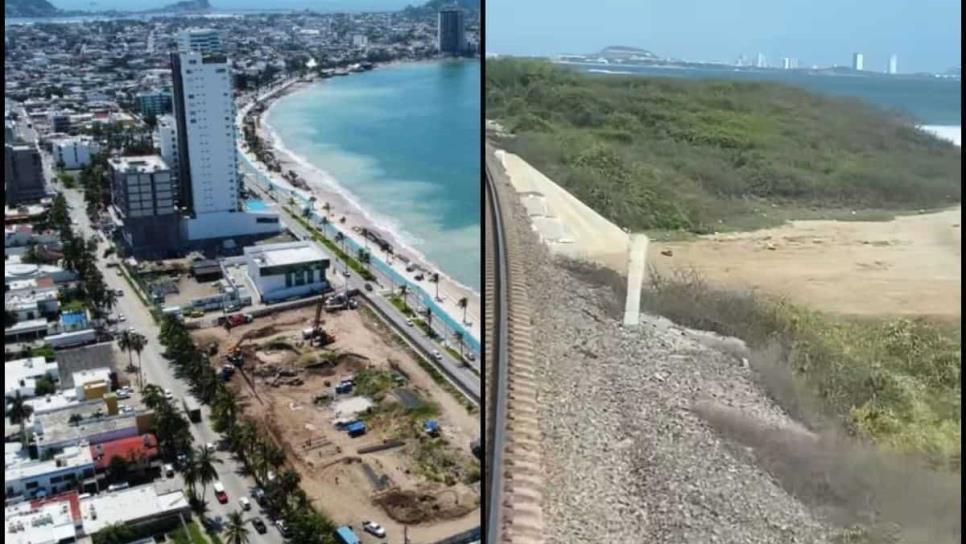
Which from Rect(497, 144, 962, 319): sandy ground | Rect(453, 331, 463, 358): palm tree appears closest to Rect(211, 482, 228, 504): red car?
Rect(453, 331, 463, 358): palm tree

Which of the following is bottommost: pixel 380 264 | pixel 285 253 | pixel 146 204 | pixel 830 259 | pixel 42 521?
pixel 42 521

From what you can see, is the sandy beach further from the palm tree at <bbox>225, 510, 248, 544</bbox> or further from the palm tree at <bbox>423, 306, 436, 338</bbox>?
the palm tree at <bbox>225, 510, 248, 544</bbox>

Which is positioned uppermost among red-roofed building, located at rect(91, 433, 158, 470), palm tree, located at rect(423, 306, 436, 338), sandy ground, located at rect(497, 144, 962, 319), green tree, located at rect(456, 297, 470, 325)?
sandy ground, located at rect(497, 144, 962, 319)

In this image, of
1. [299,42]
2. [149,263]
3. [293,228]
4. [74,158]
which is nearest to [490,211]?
[293,228]

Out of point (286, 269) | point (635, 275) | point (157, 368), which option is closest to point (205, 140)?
point (286, 269)

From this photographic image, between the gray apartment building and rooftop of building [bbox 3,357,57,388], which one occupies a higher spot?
the gray apartment building

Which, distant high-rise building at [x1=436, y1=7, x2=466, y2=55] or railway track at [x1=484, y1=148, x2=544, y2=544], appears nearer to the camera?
railway track at [x1=484, y1=148, x2=544, y2=544]

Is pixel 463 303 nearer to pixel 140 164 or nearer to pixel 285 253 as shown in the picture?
pixel 285 253
